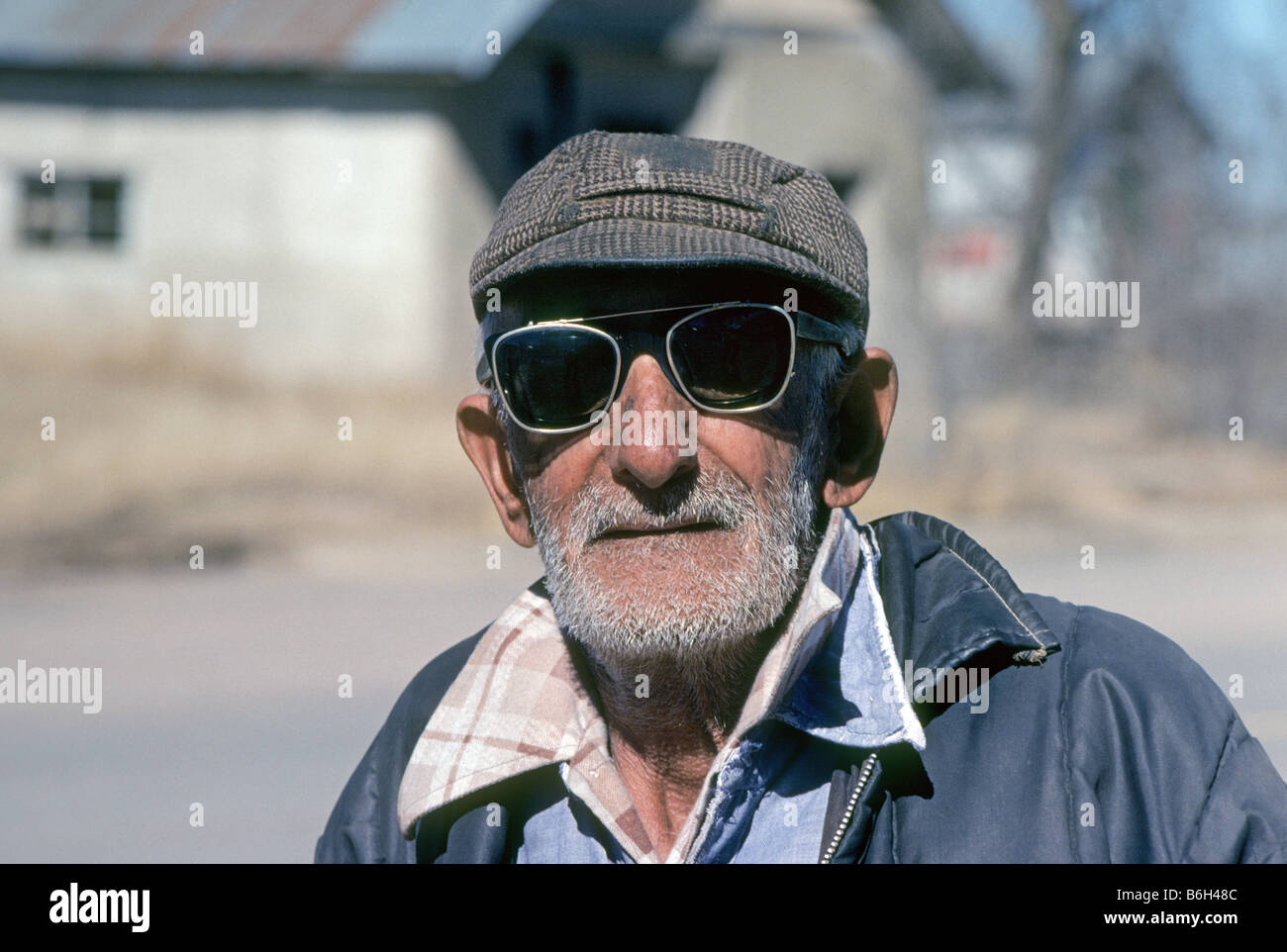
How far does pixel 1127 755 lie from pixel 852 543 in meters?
0.49

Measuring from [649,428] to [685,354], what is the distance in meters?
0.11

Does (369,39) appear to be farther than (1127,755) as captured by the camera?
Yes

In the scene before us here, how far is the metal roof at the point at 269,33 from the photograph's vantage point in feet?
46.0

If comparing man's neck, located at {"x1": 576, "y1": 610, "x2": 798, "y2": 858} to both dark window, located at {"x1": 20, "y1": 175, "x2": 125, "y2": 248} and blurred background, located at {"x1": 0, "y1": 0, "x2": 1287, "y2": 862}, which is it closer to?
blurred background, located at {"x1": 0, "y1": 0, "x2": 1287, "y2": 862}

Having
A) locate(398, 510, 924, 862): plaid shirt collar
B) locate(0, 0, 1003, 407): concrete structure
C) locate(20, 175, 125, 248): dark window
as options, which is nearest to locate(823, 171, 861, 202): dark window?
locate(0, 0, 1003, 407): concrete structure

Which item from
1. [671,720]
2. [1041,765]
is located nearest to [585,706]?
[671,720]

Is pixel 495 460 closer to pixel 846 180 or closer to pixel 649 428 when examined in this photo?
pixel 649 428

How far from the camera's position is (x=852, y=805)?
1909mm

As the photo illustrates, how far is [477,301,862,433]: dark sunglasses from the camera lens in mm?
2029

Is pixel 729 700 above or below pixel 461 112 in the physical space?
below

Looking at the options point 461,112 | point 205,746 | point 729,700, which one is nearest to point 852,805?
point 729,700

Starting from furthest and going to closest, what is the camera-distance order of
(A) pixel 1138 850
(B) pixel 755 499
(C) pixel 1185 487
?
1. (C) pixel 1185 487
2. (B) pixel 755 499
3. (A) pixel 1138 850

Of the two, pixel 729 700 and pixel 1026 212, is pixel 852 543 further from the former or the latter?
pixel 1026 212

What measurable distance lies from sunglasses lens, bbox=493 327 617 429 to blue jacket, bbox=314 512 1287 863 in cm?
50
